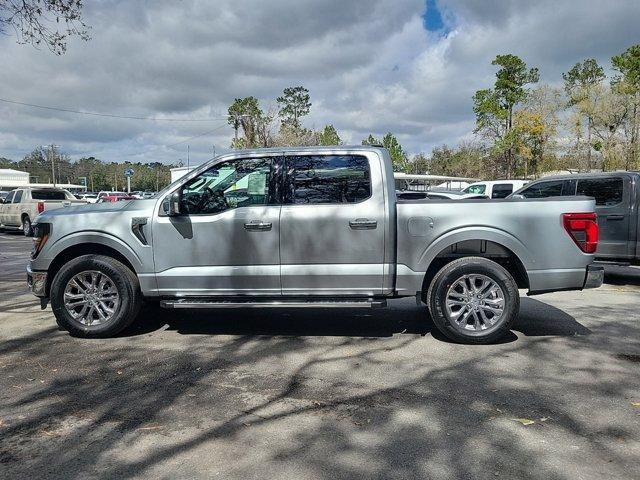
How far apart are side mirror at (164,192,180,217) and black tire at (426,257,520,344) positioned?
2772 millimetres

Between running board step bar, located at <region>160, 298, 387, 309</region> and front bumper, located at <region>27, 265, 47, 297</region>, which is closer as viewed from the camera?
running board step bar, located at <region>160, 298, 387, 309</region>

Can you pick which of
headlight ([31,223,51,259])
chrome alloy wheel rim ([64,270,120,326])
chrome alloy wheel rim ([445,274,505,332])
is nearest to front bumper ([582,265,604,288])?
chrome alloy wheel rim ([445,274,505,332])

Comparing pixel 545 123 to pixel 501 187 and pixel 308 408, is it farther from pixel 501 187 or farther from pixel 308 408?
pixel 308 408

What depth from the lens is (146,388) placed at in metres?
4.27

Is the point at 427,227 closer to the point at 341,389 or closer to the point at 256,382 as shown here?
the point at 341,389

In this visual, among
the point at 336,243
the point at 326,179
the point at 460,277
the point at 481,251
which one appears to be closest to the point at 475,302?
the point at 460,277

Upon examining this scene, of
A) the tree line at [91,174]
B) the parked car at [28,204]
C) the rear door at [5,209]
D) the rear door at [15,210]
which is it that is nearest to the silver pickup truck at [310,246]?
the parked car at [28,204]

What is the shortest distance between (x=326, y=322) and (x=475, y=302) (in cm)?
186

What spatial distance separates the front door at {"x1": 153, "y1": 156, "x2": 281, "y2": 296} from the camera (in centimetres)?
543

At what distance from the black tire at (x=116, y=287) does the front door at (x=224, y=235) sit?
1.11ft

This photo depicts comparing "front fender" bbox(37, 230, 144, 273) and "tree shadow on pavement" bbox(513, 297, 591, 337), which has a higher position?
"front fender" bbox(37, 230, 144, 273)

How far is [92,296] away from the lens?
5.66 m

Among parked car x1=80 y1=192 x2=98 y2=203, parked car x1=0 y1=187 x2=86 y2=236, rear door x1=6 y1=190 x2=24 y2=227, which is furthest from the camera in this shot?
parked car x1=80 y1=192 x2=98 y2=203

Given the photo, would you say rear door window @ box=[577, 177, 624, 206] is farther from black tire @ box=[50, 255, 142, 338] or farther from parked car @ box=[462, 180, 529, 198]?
parked car @ box=[462, 180, 529, 198]
